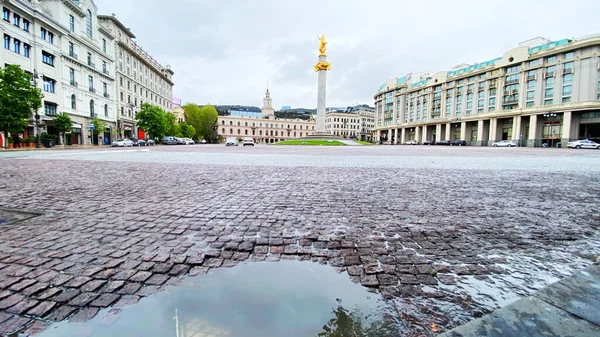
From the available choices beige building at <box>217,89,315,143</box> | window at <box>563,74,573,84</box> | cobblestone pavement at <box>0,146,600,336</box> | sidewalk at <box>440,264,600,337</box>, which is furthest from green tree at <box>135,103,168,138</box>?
window at <box>563,74,573,84</box>

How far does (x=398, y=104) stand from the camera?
9556cm

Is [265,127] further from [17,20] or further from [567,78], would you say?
[567,78]

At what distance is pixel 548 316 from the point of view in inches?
67.1

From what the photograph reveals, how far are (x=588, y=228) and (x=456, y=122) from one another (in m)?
80.5

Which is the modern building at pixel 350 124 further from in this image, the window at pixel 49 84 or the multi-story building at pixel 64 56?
the window at pixel 49 84

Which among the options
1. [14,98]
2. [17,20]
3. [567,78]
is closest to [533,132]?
[567,78]

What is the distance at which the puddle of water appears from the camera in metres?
1.77

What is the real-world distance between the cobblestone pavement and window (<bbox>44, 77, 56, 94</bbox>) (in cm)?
4005

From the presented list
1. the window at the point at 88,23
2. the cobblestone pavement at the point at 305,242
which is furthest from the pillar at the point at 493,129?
the window at the point at 88,23

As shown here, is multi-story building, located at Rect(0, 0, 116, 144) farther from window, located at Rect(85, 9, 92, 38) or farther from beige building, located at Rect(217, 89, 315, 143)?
beige building, located at Rect(217, 89, 315, 143)

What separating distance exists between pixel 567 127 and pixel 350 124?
9361 centimetres

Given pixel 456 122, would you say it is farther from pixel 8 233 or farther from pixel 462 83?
pixel 8 233

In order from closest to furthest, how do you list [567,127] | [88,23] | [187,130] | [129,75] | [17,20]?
[17,20] < [88,23] < [567,127] < [129,75] < [187,130]

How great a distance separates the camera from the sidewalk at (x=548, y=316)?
158 centimetres
